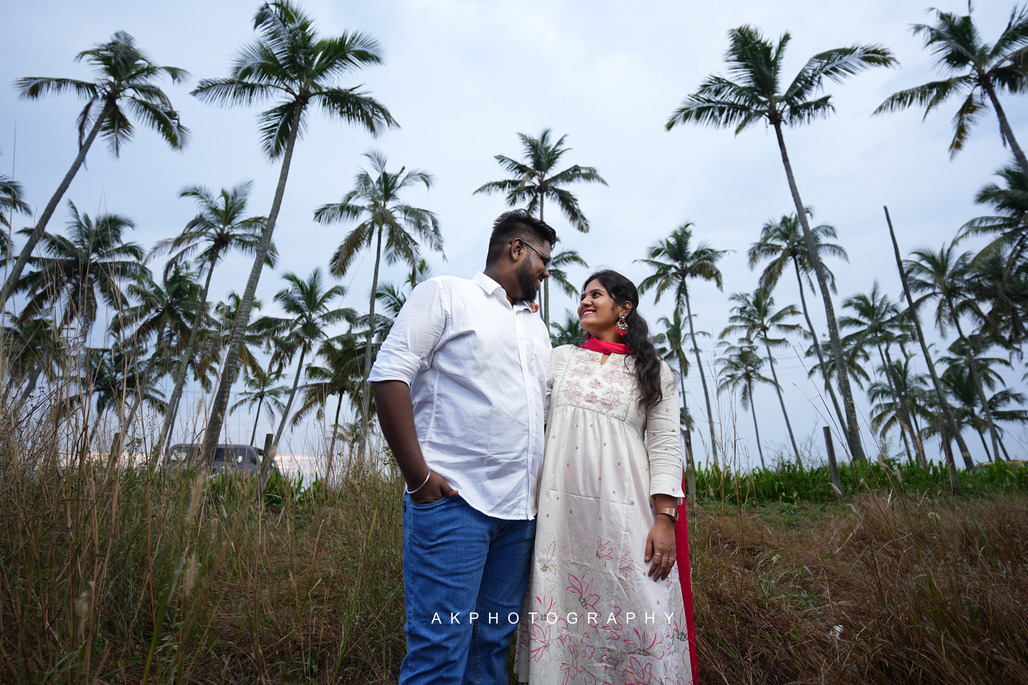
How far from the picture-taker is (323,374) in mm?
28328

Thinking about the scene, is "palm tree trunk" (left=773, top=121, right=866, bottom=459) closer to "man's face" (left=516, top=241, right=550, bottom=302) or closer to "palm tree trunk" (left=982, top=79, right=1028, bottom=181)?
"palm tree trunk" (left=982, top=79, right=1028, bottom=181)

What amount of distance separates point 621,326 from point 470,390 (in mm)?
825

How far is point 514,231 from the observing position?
1.97 m

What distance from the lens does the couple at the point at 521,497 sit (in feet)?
4.81

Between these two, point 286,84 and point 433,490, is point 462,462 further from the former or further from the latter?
point 286,84

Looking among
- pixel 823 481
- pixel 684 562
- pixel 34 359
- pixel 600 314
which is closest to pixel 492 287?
pixel 600 314

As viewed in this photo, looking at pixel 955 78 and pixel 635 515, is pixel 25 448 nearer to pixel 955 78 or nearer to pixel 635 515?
pixel 635 515

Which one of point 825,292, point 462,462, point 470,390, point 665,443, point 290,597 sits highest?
point 825,292

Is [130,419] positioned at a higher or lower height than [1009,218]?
lower

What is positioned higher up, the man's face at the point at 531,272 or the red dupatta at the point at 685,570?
the man's face at the point at 531,272

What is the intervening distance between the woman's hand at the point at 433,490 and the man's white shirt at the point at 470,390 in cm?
5

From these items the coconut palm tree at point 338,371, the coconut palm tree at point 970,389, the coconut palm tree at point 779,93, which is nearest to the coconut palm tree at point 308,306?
the coconut palm tree at point 338,371

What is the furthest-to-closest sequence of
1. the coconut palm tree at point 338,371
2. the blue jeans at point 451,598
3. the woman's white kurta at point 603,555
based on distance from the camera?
the coconut palm tree at point 338,371 < the woman's white kurta at point 603,555 < the blue jeans at point 451,598

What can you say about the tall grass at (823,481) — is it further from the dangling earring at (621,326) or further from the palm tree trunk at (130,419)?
the palm tree trunk at (130,419)
